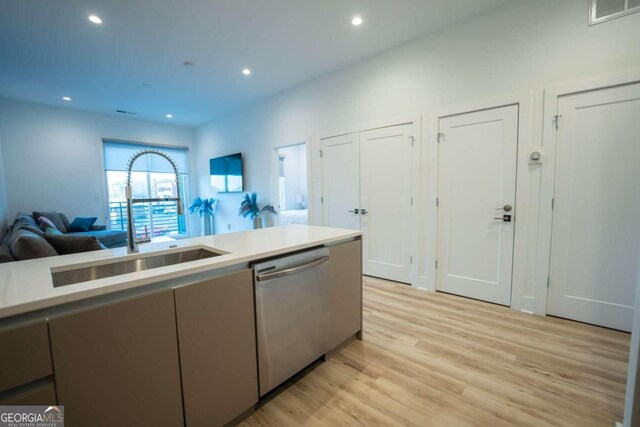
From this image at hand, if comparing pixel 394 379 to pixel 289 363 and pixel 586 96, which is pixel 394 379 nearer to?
pixel 289 363

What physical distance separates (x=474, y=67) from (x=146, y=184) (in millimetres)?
6712

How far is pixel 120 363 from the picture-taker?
971mm

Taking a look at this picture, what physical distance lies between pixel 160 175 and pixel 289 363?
631cm

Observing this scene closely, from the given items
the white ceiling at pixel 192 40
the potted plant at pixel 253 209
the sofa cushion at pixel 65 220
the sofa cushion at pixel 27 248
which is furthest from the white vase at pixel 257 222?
the sofa cushion at pixel 65 220

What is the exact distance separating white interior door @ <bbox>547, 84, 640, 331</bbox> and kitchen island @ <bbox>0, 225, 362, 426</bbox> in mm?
2422

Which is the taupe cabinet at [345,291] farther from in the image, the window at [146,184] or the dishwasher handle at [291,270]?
the window at [146,184]

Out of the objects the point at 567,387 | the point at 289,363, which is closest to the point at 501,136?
the point at 567,387

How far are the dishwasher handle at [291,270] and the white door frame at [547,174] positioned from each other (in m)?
2.12

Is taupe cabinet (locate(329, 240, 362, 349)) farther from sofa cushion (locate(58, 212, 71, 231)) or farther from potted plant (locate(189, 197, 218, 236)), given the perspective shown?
sofa cushion (locate(58, 212, 71, 231))

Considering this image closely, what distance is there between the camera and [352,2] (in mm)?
2432

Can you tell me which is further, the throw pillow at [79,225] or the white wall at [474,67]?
the throw pillow at [79,225]

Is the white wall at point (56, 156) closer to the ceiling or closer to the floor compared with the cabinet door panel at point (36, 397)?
closer to the ceiling

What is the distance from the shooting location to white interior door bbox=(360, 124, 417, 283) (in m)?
3.25

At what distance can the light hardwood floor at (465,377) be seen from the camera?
1.41 metres
